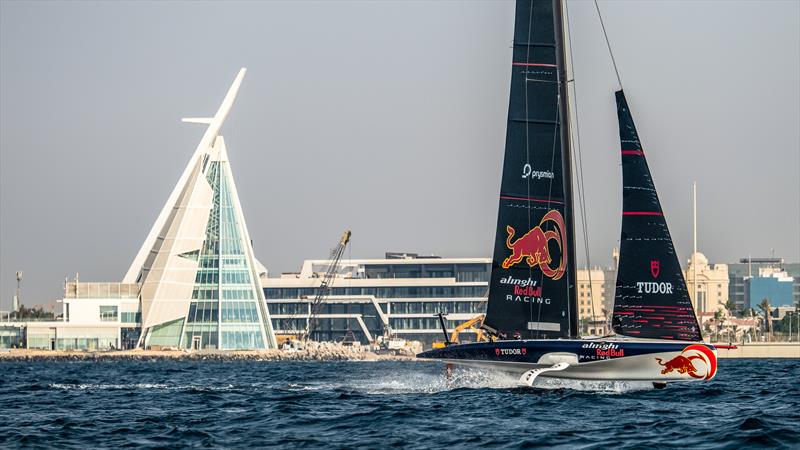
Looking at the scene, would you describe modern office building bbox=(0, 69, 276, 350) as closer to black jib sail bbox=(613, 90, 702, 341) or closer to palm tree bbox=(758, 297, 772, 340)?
palm tree bbox=(758, 297, 772, 340)

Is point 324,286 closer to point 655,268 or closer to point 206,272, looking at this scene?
point 206,272

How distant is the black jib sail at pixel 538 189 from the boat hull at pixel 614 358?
3.05 feet

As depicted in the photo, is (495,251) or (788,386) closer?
(495,251)

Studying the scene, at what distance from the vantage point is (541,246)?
32938mm

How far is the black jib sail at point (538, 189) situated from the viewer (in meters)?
32.8

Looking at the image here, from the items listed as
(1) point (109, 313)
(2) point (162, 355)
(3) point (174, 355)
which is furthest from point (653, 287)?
(1) point (109, 313)

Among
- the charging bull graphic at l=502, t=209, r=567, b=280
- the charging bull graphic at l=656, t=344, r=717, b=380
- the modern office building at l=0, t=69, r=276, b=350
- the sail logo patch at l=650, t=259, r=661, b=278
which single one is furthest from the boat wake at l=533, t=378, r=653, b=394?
the modern office building at l=0, t=69, r=276, b=350

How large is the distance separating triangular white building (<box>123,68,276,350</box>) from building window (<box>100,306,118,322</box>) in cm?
Result: 409

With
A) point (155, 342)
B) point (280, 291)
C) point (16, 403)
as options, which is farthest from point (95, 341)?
point (16, 403)

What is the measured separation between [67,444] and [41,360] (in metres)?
107

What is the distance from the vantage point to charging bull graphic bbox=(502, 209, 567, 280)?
3275 centimetres

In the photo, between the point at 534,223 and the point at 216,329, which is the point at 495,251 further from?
the point at 216,329

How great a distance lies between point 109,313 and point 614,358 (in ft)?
356

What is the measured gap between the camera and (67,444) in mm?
23688
